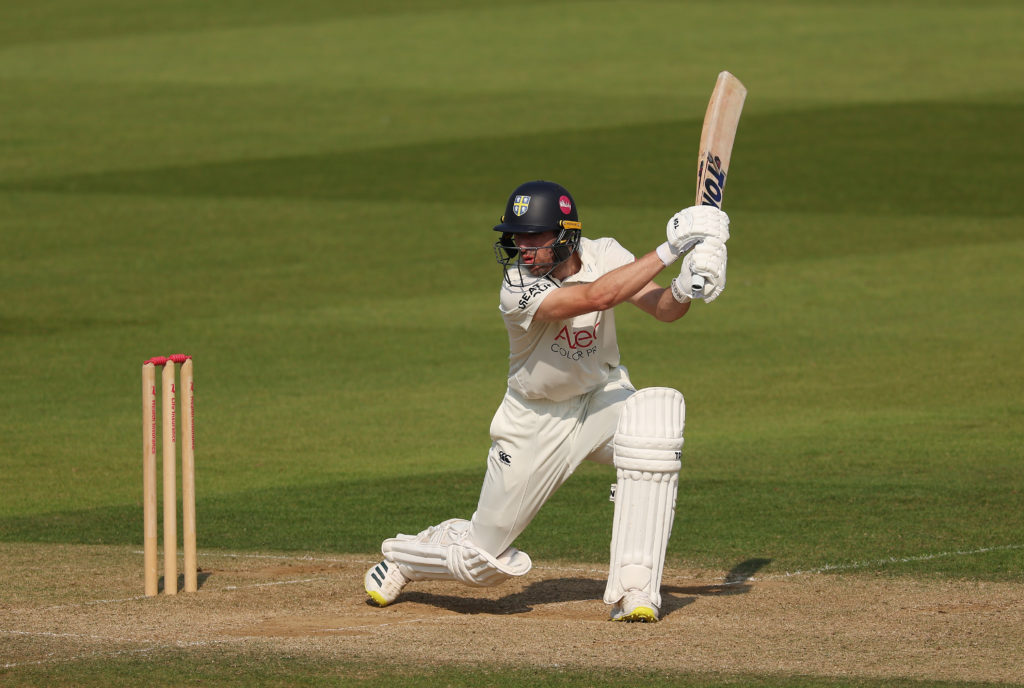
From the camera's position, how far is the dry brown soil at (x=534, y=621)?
254 inches

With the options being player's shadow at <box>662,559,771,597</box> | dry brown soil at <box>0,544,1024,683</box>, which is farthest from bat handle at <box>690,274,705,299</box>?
player's shadow at <box>662,559,771,597</box>

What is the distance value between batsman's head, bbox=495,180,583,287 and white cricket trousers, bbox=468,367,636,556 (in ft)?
1.86

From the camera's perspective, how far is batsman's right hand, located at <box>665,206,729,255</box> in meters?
6.70

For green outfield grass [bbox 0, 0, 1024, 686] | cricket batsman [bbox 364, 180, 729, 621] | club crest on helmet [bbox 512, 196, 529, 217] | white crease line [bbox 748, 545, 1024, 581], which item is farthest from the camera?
green outfield grass [bbox 0, 0, 1024, 686]

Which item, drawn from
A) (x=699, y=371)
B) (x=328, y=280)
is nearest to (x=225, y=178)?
(x=328, y=280)

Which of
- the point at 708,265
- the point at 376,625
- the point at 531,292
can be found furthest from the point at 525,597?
the point at 708,265

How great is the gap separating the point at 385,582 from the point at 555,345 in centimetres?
139

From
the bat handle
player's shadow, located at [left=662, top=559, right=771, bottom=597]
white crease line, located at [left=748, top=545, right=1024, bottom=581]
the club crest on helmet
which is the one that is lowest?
player's shadow, located at [left=662, top=559, right=771, bottom=597]

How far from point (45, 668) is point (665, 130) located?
20.1m

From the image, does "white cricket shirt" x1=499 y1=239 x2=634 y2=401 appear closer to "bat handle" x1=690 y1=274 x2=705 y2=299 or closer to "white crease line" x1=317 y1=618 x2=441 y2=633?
"bat handle" x1=690 y1=274 x2=705 y2=299

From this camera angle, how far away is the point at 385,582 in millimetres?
7617

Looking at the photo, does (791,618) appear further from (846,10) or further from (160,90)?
(846,10)

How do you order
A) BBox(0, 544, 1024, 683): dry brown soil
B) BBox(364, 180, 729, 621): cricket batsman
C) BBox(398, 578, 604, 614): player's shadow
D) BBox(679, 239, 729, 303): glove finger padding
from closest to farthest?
1. BBox(0, 544, 1024, 683): dry brown soil
2. BBox(679, 239, 729, 303): glove finger padding
3. BBox(364, 180, 729, 621): cricket batsman
4. BBox(398, 578, 604, 614): player's shadow

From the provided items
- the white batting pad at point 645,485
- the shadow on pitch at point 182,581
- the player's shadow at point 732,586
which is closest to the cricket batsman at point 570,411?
the white batting pad at point 645,485
